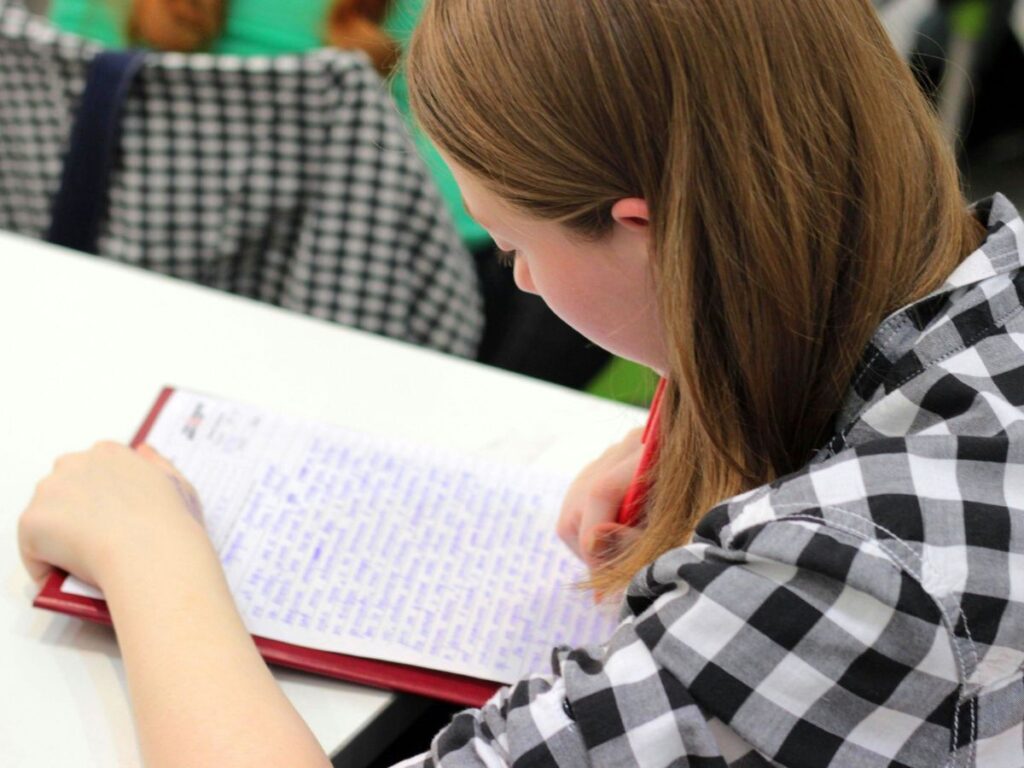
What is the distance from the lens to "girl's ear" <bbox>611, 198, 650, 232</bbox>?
61 cm

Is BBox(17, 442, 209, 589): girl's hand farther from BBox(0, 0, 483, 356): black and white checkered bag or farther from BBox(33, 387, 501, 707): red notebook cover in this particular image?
BBox(0, 0, 483, 356): black and white checkered bag

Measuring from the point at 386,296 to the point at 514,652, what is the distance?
552mm

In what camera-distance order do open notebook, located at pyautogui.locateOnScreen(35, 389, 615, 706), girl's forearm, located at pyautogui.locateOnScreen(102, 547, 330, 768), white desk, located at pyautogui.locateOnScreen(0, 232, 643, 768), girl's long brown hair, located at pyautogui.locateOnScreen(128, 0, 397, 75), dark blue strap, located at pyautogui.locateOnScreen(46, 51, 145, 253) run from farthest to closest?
1. girl's long brown hair, located at pyautogui.locateOnScreen(128, 0, 397, 75)
2. dark blue strap, located at pyautogui.locateOnScreen(46, 51, 145, 253)
3. white desk, located at pyautogui.locateOnScreen(0, 232, 643, 768)
4. open notebook, located at pyautogui.locateOnScreen(35, 389, 615, 706)
5. girl's forearm, located at pyautogui.locateOnScreen(102, 547, 330, 768)

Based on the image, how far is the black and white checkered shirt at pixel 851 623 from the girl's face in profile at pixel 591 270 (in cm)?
15

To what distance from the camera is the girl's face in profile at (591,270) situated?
2.11 ft

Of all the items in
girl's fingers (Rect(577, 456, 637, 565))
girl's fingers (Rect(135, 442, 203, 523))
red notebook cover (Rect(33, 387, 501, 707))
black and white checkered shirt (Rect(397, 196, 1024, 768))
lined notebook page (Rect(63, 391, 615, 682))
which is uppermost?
black and white checkered shirt (Rect(397, 196, 1024, 768))

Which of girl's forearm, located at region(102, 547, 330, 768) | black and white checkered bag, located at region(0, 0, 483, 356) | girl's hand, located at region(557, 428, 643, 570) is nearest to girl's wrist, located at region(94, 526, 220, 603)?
girl's forearm, located at region(102, 547, 330, 768)

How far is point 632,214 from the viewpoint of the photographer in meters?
0.61

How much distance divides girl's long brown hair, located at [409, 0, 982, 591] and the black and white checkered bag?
49 centimetres

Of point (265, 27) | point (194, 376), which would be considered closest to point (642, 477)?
point (194, 376)

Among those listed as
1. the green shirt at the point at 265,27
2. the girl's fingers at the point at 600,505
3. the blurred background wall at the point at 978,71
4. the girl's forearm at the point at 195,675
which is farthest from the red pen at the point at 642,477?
the blurred background wall at the point at 978,71

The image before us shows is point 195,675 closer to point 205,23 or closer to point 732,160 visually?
point 732,160

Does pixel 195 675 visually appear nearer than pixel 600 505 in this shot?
Yes

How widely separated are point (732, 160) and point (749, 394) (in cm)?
13
